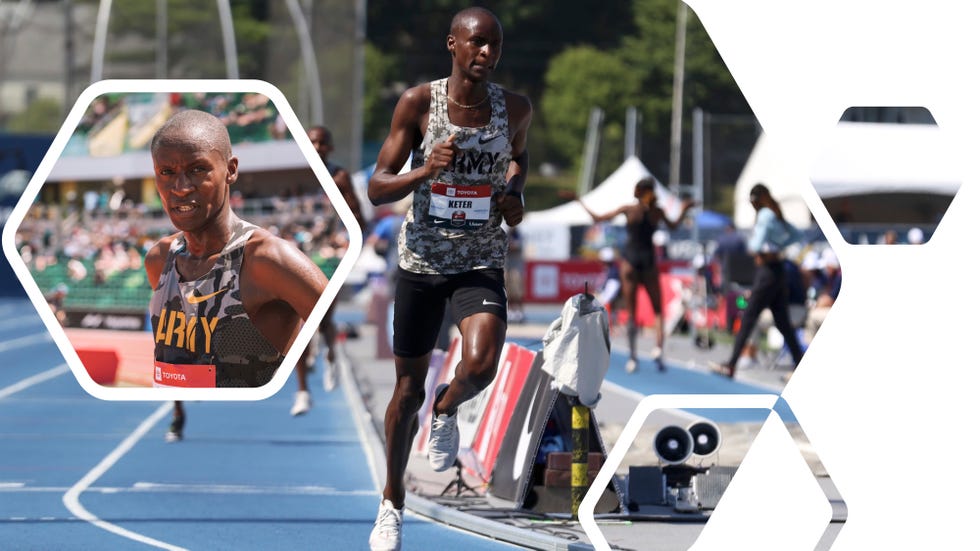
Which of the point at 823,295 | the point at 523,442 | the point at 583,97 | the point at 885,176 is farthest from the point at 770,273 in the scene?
the point at 583,97

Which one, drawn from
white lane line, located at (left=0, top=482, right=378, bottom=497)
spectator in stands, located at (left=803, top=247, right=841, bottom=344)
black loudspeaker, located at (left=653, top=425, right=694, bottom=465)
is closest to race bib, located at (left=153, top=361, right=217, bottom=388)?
black loudspeaker, located at (left=653, top=425, right=694, bottom=465)

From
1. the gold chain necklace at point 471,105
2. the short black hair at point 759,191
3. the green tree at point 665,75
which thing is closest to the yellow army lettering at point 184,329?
the gold chain necklace at point 471,105

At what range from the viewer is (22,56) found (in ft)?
122

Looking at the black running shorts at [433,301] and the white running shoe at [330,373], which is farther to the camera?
the white running shoe at [330,373]

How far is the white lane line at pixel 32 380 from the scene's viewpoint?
16.7 metres

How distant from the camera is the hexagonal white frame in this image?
4.98 meters

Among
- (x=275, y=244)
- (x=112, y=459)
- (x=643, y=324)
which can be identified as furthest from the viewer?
(x=643, y=324)

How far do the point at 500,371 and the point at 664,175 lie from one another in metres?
44.2

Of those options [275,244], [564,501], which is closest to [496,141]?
[275,244]

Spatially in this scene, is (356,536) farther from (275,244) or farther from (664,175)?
(664,175)

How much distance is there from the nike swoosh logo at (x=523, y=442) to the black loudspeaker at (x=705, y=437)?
0.92 meters

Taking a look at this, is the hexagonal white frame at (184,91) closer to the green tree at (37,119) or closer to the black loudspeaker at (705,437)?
the black loudspeaker at (705,437)

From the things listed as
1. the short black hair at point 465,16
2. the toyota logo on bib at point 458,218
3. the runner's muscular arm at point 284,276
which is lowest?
the runner's muscular arm at point 284,276

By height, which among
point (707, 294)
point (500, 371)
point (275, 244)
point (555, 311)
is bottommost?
point (555, 311)
